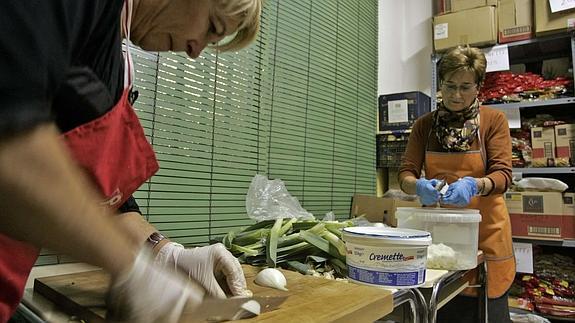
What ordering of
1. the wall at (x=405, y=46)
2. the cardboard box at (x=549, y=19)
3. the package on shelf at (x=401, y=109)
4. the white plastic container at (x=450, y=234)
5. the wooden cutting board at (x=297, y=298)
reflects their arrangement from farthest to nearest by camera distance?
the wall at (x=405, y=46) < the package on shelf at (x=401, y=109) < the cardboard box at (x=549, y=19) < the white plastic container at (x=450, y=234) < the wooden cutting board at (x=297, y=298)

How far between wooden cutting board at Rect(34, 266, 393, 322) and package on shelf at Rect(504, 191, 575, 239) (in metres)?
1.83

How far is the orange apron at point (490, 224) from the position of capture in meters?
1.55

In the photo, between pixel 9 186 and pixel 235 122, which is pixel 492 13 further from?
pixel 9 186

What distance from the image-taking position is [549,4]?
231cm

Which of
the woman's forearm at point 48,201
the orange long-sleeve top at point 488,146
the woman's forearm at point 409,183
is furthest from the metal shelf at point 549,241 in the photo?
the woman's forearm at point 48,201

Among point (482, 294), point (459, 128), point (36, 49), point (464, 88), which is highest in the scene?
point (464, 88)

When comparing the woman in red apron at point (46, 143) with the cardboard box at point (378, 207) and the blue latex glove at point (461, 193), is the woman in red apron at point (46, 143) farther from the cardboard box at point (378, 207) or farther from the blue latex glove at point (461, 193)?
the cardboard box at point (378, 207)

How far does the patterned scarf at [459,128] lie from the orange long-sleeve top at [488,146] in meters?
0.03

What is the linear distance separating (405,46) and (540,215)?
168 centimetres

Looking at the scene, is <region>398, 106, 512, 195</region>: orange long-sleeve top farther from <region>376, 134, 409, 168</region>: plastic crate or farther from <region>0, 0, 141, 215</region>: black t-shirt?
<region>0, 0, 141, 215</region>: black t-shirt

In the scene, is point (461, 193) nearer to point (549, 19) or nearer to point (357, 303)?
point (357, 303)

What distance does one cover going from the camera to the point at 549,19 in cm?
232

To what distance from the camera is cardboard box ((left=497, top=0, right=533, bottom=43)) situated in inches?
96.0

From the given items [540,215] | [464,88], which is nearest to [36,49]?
[464,88]
